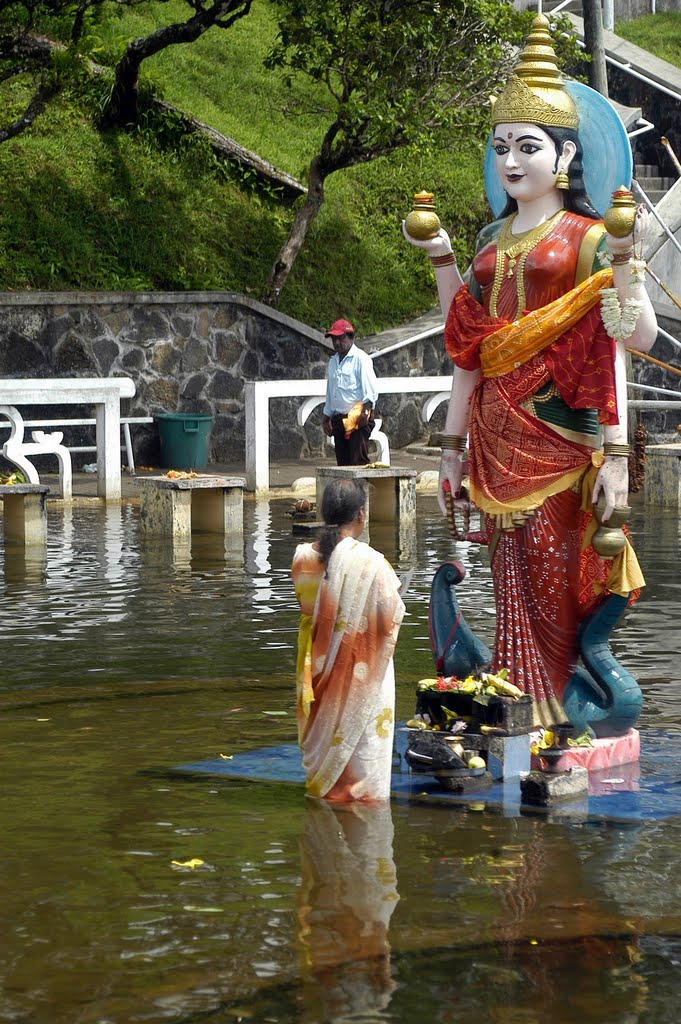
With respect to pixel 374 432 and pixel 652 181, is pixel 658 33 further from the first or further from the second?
pixel 374 432

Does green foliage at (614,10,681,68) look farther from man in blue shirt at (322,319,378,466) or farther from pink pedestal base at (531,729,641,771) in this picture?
pink pedestal base at (531,729,641,771)

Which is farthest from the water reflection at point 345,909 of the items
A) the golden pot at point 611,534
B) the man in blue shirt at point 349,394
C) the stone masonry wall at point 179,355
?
the stone masonry wall at point 179,355

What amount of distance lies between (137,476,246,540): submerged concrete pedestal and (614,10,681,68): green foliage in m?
18.7

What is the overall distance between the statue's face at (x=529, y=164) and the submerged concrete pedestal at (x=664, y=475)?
9.56 metres

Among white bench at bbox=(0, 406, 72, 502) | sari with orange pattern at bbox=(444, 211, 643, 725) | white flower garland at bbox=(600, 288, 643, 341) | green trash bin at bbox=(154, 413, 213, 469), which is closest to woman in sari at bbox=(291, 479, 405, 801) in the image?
sari with orange pattern at bbox=(444, 211, 643, 725)

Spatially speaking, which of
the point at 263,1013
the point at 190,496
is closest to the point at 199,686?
the point at 263,1013

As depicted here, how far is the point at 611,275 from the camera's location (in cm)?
671

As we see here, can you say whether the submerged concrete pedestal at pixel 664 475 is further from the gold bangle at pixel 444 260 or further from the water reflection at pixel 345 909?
the water reflection at pixel 345 909

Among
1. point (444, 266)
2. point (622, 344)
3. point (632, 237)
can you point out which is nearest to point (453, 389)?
point (444, 266)

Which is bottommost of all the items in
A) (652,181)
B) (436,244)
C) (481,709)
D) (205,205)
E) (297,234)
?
(481,709)

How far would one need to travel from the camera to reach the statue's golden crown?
7.10 m

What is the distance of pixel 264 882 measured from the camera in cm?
549

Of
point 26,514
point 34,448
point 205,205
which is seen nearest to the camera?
point 26,514

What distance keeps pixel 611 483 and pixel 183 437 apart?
12889 mm
